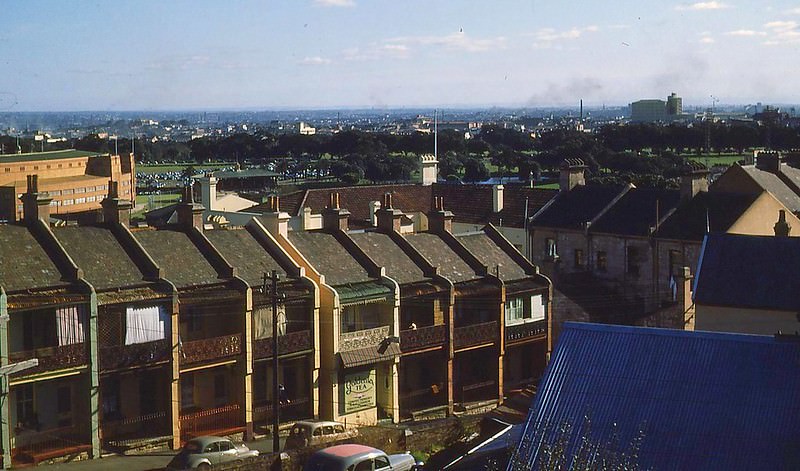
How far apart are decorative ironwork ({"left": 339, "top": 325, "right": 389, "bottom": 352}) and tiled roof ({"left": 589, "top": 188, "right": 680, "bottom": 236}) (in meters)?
15.3

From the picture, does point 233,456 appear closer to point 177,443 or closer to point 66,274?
point 177,443

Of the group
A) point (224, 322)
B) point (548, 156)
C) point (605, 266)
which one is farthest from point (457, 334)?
point (548, 156)

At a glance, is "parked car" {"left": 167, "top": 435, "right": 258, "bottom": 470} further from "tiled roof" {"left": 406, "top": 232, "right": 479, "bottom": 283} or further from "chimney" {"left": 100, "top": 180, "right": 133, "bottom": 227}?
"tiled roof" {"left": 406, "top": 232, "right": 479, "bottom": 283}

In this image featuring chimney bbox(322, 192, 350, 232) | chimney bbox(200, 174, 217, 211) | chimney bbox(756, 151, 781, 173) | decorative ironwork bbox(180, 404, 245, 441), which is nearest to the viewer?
decorative ironwork bbox(180, 404, 245, 441)

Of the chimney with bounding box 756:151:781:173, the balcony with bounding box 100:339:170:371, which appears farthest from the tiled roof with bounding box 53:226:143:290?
the chimney with bounding box 756:151:781:173

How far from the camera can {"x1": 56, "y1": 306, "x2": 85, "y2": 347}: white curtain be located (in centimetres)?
3522

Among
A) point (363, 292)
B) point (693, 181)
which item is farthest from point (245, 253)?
Result: point (693, 181)

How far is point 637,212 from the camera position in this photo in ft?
178

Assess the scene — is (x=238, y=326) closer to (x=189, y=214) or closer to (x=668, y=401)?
(x=189, y=214)

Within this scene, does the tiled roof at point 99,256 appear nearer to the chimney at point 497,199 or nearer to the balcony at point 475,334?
the balcony at point 475,334

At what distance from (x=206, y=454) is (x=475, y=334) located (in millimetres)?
14190

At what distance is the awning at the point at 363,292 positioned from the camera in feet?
136

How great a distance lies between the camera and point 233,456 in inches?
1307

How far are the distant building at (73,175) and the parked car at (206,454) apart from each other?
86.3 m
